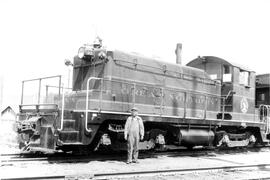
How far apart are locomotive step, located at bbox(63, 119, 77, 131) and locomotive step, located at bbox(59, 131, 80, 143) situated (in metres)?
0.15

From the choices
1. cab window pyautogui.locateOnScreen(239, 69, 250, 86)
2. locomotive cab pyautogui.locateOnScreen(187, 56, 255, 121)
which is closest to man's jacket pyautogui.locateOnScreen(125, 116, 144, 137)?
locomotive cab pyautogui.locateOnScreen(187, 56, 255, 121)

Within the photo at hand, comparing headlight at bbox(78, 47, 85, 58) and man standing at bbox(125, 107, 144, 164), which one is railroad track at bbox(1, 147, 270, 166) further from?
headlight at bbox(78, 47, 85, 58)

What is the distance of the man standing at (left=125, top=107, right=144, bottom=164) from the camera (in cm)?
922

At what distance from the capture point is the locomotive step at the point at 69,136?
8547 millimetres

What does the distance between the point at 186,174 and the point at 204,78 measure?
611 centimetres

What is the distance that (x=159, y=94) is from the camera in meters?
11.4

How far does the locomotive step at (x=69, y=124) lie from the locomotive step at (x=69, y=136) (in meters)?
0.15

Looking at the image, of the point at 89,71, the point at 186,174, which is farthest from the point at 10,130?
the point at 186,174

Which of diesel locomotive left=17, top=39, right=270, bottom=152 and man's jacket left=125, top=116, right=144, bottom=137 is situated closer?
diesel locomotive left=17, top=39, right=270, bottom=152

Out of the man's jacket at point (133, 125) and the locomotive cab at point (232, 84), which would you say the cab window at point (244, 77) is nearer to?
the locomotive cab at point (232, 84)

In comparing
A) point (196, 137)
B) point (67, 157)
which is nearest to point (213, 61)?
point (196, 137)

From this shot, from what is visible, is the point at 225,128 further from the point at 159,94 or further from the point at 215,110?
the point at 159,94

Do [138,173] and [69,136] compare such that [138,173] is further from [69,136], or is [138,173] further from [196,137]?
[196,137]

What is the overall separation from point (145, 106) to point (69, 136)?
3.21 metres
